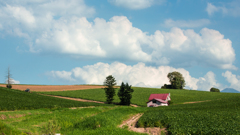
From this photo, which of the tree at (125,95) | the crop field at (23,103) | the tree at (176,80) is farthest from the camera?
the tree at (176,80)

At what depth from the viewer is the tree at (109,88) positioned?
77.4 meters

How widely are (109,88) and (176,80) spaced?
87.7 m

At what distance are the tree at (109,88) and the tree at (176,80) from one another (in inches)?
3329

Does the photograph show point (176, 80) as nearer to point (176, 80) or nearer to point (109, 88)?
point (176, 80)

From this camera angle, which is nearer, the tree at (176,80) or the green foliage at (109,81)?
the green foliage at (109,81)

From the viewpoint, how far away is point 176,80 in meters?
150

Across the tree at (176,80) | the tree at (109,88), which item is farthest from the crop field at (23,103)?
the tree at (176,80)

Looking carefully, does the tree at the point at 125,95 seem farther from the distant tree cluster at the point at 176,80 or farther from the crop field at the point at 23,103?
the distant tree cluster at the point at 176,80

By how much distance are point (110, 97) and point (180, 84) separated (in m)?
90.4

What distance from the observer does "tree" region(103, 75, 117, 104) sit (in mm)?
77406

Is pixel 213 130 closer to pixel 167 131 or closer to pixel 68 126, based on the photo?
pixel 167 131

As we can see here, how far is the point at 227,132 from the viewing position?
16281 mm

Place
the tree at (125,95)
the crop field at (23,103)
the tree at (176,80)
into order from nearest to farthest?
the crop field at (23,103)
the tree at (125,95)
the tree at (176,80)

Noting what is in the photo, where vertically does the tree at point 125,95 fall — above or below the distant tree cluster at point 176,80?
below
